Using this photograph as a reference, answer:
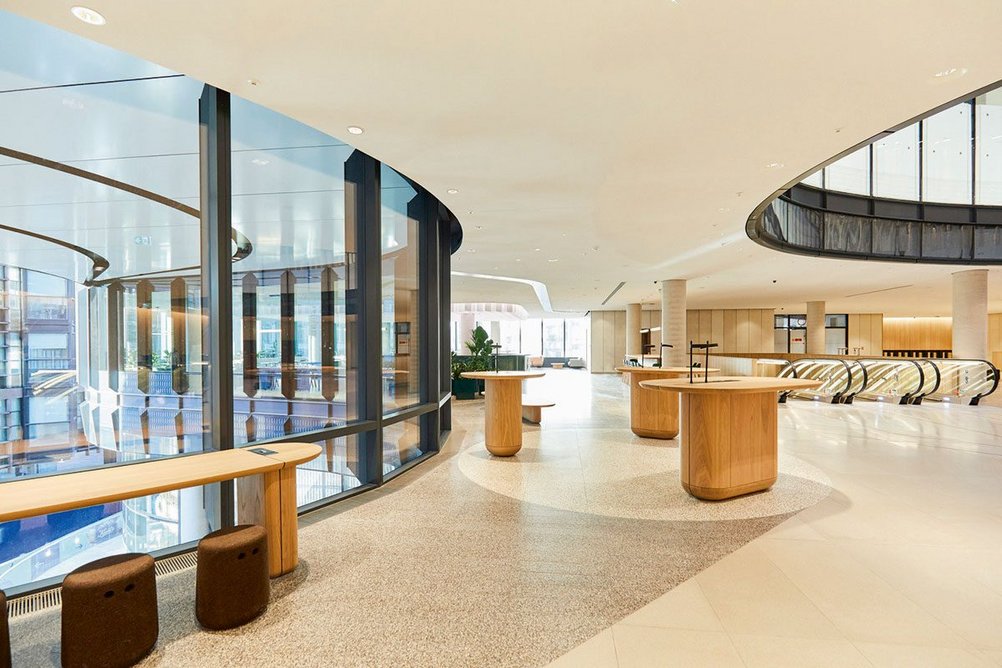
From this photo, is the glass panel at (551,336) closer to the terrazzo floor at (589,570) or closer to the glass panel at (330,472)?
the terrazzo floor at (589,570)

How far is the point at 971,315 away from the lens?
1242 centimetres

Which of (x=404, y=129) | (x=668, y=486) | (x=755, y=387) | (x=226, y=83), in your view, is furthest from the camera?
(x=668, y=486)

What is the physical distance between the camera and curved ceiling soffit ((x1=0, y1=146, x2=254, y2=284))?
9.01 feet

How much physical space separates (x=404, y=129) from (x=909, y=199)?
13.7 m

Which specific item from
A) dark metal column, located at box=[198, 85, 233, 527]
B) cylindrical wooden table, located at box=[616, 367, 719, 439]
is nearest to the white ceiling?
dark metal column, located at box=[198, 85, 233, 527]

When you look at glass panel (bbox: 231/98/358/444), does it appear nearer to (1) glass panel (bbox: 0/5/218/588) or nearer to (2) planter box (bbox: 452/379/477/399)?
(1) glass panel (bbox: 0/5/218/588)

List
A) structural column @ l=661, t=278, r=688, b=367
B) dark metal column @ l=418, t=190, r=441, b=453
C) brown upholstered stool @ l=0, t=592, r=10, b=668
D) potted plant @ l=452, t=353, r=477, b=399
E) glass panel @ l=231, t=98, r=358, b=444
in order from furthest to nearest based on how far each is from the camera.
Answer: structural column @ l=661, t=278, r=688, b=367 → potted plant @ l=452, t=353, r=477, b=399 → dark metal column @ l=418, t=190, r=441, b=453 → glass panel @ l=231, t=98, r=358, b=444 → brown upholstered stool @ l=0, t=592, r=10, b=668

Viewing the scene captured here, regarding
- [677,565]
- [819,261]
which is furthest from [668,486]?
[819,261]

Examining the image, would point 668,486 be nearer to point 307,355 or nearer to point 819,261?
point 307,355

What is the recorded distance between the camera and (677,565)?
317 cm

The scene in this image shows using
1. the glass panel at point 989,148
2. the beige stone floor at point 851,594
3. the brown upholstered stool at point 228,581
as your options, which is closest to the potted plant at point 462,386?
A: the beige stone floor at point 851,594

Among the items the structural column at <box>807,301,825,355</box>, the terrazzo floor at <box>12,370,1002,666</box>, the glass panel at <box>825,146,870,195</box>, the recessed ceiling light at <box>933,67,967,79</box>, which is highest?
the glass panel at <box>825,146,870,195</box>

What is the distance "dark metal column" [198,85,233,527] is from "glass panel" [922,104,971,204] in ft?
51.6

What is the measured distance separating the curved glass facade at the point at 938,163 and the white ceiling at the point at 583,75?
8.96 metres
